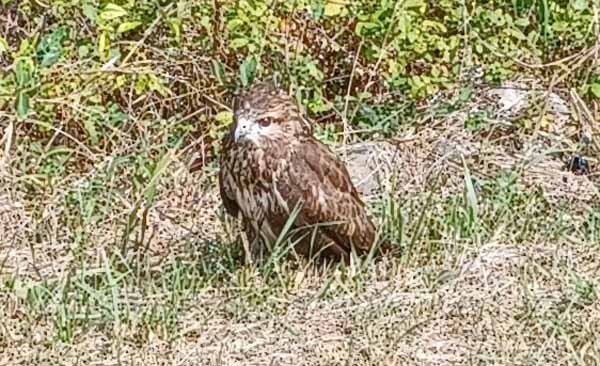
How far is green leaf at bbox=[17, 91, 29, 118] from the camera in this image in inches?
227

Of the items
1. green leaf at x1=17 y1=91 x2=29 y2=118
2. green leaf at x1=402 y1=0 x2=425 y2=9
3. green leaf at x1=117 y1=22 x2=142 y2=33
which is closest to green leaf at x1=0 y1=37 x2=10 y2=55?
green leaf at x1=17 y1=91 x2=29 y2=118

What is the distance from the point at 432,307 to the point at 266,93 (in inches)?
34.8

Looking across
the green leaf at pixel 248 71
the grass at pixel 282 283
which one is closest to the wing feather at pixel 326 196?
A: the grass at pixel 282 283

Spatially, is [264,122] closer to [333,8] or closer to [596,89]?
[333,8]

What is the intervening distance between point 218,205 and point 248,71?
0.55 meters

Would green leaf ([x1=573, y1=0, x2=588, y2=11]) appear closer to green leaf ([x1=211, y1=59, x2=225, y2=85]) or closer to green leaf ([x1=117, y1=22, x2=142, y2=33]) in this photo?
green leaf ([x1=211, y1=59, x2=225, y2=85])

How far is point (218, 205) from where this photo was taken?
5.85m

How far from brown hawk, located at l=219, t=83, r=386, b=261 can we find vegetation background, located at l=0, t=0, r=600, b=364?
0.41 feet

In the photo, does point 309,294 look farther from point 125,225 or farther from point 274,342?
point 125,225

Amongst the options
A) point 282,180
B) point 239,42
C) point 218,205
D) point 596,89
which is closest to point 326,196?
point 282,180

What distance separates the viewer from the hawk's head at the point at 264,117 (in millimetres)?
5004

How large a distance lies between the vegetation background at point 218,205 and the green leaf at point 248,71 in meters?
0.02

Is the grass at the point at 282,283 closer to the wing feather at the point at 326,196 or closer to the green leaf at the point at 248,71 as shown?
the wing feather at the point at 326,196

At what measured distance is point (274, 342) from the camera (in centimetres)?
475
